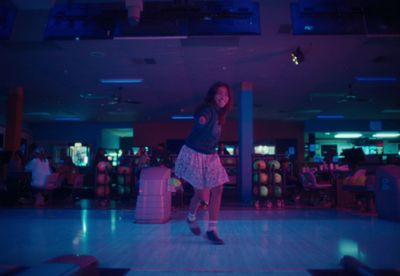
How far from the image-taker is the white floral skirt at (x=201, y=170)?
10.6 feet

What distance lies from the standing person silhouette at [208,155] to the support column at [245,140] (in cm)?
659

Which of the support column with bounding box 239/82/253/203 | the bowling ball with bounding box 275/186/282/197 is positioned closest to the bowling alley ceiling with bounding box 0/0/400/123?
the support column with bounding box 239/82/253/203

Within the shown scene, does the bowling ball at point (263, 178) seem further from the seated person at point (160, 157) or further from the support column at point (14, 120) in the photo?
the support column at point (14, 120)

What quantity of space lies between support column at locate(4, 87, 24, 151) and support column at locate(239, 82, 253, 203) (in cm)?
722

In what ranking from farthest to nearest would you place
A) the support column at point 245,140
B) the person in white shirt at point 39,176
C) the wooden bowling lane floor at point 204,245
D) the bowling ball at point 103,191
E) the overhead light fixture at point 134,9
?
the support column at point 245,140 < the bowling ball at point 103,191 < the person in white shirt at point 39,176 < the overhead light fixture at point 134,9 < the wooden bowling lane floor at point 204,245

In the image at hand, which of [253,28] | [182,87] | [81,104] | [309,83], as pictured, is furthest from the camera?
[81,104]

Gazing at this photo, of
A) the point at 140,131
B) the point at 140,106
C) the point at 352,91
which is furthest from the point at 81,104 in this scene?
the point at 352,91

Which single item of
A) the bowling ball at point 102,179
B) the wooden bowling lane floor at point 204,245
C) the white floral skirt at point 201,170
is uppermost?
the white floral skirt at point 201,170

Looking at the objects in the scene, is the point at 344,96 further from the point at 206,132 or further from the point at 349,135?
the point at 206,132

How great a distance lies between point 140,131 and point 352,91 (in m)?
11.6

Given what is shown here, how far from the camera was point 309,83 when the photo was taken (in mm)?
10875

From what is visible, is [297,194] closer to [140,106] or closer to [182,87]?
[182,87]

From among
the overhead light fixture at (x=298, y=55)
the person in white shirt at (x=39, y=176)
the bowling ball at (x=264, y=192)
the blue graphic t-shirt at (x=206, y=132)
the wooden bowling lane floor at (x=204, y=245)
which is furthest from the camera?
the bowling ball at (x=264, y=192)

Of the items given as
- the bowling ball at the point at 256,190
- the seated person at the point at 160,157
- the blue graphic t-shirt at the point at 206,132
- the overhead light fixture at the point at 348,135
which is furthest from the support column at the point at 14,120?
the overhead light fixture at the point at 348,135
